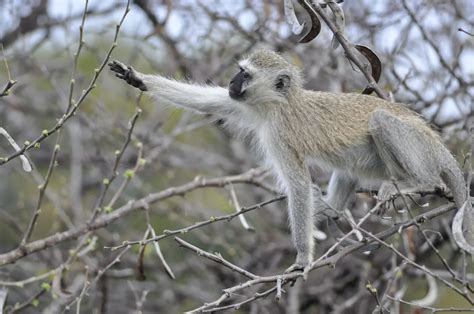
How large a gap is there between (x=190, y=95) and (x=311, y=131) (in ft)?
3.33

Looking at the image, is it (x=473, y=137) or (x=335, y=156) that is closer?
(x=473, y=137)

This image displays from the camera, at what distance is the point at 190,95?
5750 millimetres

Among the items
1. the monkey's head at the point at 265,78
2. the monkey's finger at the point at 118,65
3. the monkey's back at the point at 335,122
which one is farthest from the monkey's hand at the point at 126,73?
the monkey's back at the point at 335,122

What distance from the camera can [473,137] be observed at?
4.86m

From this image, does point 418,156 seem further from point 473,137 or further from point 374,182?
point 473,137

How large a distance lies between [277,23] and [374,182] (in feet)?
9.14

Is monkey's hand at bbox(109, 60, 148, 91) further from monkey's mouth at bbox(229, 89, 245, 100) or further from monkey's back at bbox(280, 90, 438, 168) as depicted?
monkey's back at bbox(280, 90, 438, 168)

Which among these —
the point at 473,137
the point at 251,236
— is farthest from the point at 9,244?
the point at 473,137

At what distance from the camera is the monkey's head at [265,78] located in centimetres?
592

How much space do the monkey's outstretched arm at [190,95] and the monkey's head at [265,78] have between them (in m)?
0.14


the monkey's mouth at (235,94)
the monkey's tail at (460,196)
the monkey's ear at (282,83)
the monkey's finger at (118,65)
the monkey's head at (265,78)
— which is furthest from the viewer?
the monkey's ear at (282,83)

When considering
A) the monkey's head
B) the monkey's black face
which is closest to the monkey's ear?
the monkey's head

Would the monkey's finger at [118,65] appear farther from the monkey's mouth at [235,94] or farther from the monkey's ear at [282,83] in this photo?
the monkey's ear at [282,83]

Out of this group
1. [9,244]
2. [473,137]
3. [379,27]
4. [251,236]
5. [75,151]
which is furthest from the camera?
[9,244]
